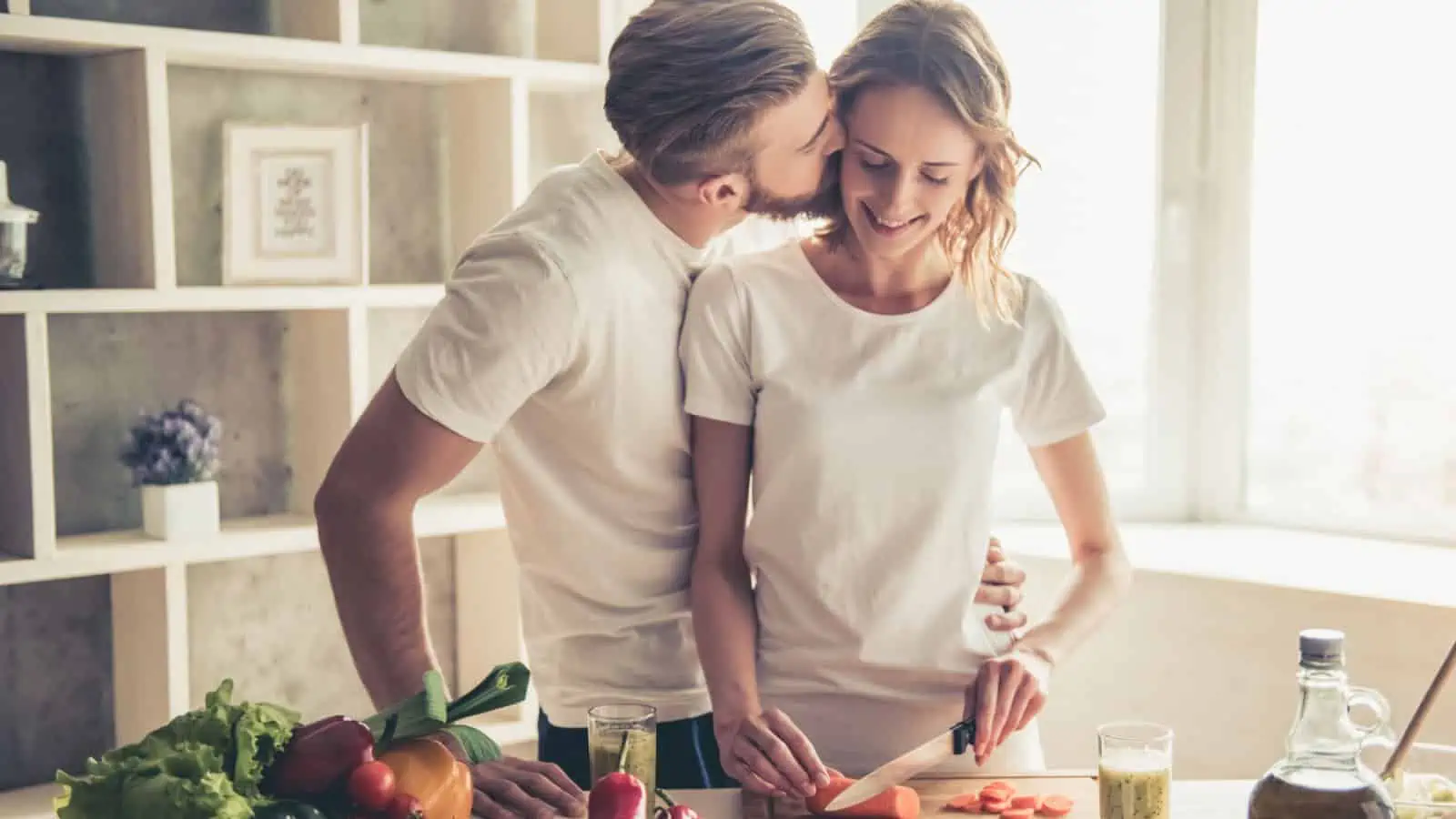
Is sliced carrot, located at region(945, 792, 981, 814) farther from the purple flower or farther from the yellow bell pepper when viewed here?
the purple flower

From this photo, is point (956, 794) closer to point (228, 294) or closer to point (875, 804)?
point (875, 804)

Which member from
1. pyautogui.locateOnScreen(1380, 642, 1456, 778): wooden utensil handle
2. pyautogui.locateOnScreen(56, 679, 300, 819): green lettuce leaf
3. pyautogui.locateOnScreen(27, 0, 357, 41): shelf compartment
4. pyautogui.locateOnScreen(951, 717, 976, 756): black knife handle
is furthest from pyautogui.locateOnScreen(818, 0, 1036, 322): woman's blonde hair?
pyautogui.locateOnScreen(27, 0, 357, 41): shelf compartment

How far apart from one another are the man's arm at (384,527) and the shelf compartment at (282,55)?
3.58 ft

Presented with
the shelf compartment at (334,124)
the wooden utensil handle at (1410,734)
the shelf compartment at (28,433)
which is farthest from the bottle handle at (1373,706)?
the shelf compartment at (334,124)

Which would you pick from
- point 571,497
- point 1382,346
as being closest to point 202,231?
point 571,497

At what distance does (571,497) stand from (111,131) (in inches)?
52.0

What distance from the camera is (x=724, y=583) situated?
1875 mm

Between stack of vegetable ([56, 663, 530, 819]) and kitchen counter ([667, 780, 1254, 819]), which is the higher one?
stack of vegetable ([56, 663, 530, 819])

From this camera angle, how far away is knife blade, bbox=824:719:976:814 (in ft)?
5.40

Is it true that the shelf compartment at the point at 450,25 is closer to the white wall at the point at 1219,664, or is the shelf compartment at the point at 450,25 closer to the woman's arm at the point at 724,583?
the white wall at the point at 1219,664

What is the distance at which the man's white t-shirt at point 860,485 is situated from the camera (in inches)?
73.5

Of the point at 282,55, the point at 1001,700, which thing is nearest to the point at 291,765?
the point at 1001,700

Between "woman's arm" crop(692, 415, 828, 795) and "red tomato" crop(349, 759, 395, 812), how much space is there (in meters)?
0.51

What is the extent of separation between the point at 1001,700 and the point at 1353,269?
1627 mm
